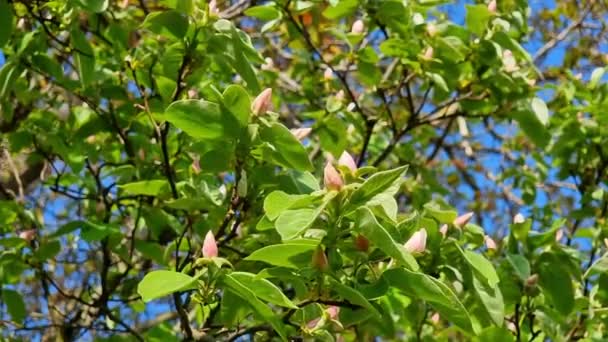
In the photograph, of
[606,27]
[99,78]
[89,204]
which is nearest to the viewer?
[99,78]

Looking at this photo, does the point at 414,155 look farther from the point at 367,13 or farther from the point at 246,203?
the point at 246,203

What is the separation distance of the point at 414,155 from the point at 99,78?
4.78 feet

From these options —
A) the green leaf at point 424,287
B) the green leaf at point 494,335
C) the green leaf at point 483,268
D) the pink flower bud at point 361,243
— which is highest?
the pink flower bud at point 361,243

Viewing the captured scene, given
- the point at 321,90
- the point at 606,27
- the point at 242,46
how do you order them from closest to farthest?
the point at 242,46 → the point at 321,90 → the point at 606,27

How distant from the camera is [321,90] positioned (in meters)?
3.06

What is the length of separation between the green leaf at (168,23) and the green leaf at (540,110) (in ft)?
3.81

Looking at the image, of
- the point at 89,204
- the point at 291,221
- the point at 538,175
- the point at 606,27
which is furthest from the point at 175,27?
the point at 606,27

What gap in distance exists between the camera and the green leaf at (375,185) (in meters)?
1.25

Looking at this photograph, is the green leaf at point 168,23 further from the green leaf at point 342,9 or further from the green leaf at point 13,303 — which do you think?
the green leaf at point 13,303

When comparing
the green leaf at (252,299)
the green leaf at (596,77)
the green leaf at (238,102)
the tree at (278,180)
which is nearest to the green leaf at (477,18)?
the tree at (278,180)

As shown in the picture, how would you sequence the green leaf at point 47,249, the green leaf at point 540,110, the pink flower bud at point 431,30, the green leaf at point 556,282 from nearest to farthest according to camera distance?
the green leaf at point 556,282
the green leaf at point 47,249
the pink flower bud at point 431,30
the green leaf at point 540,110

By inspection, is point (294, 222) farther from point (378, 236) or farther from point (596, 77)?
point (596, 77)

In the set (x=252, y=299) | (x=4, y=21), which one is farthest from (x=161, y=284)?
(x=4, y=21)

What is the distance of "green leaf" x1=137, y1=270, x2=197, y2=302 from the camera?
1.19 m
